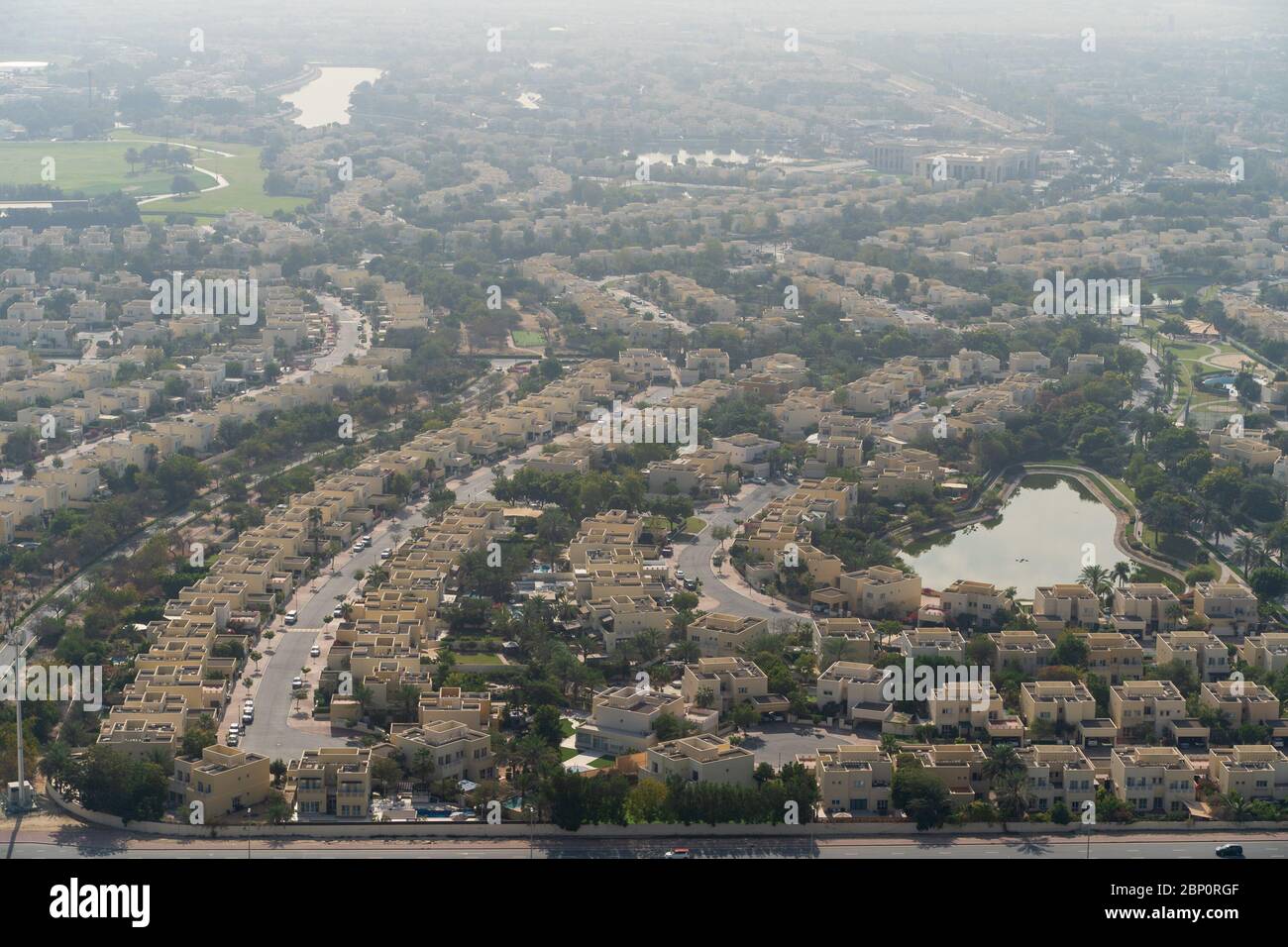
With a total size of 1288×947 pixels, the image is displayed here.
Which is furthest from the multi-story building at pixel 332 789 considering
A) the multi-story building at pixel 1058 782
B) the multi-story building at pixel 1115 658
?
the multi-story building at pixel 1115 658

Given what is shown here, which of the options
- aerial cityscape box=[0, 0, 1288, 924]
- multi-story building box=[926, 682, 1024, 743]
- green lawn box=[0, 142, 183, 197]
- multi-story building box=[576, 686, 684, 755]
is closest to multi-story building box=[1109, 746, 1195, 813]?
aerial cityscape box=[0, 0, 1288, 924]

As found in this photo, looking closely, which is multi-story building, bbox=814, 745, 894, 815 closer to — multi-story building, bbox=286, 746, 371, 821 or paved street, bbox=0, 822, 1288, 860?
paved street, bbox=0, 822, 1288, 860

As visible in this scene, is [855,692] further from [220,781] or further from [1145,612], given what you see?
[220,781]

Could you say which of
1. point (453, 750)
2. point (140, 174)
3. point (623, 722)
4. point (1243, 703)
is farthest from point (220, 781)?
point (140, 174)

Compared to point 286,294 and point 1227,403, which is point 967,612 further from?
point 286,294

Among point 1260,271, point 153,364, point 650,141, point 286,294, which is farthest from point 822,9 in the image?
point 153,364
